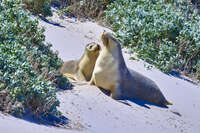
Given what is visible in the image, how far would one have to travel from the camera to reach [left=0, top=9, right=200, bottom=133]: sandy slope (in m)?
7.75

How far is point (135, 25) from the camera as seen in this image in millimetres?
13922

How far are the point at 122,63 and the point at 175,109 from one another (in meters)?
1.44

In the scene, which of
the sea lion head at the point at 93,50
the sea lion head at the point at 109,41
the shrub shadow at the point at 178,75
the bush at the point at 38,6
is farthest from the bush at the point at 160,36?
the sea lion head at the point at 109,41

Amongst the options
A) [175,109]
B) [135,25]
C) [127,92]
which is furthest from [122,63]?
[135,25]

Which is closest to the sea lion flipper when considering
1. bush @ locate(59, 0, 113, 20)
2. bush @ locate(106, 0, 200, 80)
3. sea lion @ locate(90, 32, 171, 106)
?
sea lion @ locate(90, 32, 171, 106)

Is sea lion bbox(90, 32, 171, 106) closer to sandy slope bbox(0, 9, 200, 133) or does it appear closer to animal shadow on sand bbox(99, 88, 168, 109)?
animal shadow on sand bbox(99, 88, 168, 109)

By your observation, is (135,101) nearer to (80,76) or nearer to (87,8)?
(80,76)

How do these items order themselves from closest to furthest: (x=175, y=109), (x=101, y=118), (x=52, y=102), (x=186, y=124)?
(x=52, y=102) → (x=101, y=118) → (x=186, y=124) → (x=175, y=109)

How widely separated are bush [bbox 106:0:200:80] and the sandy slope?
60 centimetres

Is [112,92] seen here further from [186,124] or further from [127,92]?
[186,124]

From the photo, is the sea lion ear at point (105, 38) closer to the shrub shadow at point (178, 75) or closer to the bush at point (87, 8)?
the shrub shadow at point (178, 75)

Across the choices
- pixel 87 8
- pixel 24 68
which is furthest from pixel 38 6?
pixel 24 68

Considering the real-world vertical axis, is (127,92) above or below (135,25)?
below

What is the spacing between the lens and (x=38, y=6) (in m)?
13.6
